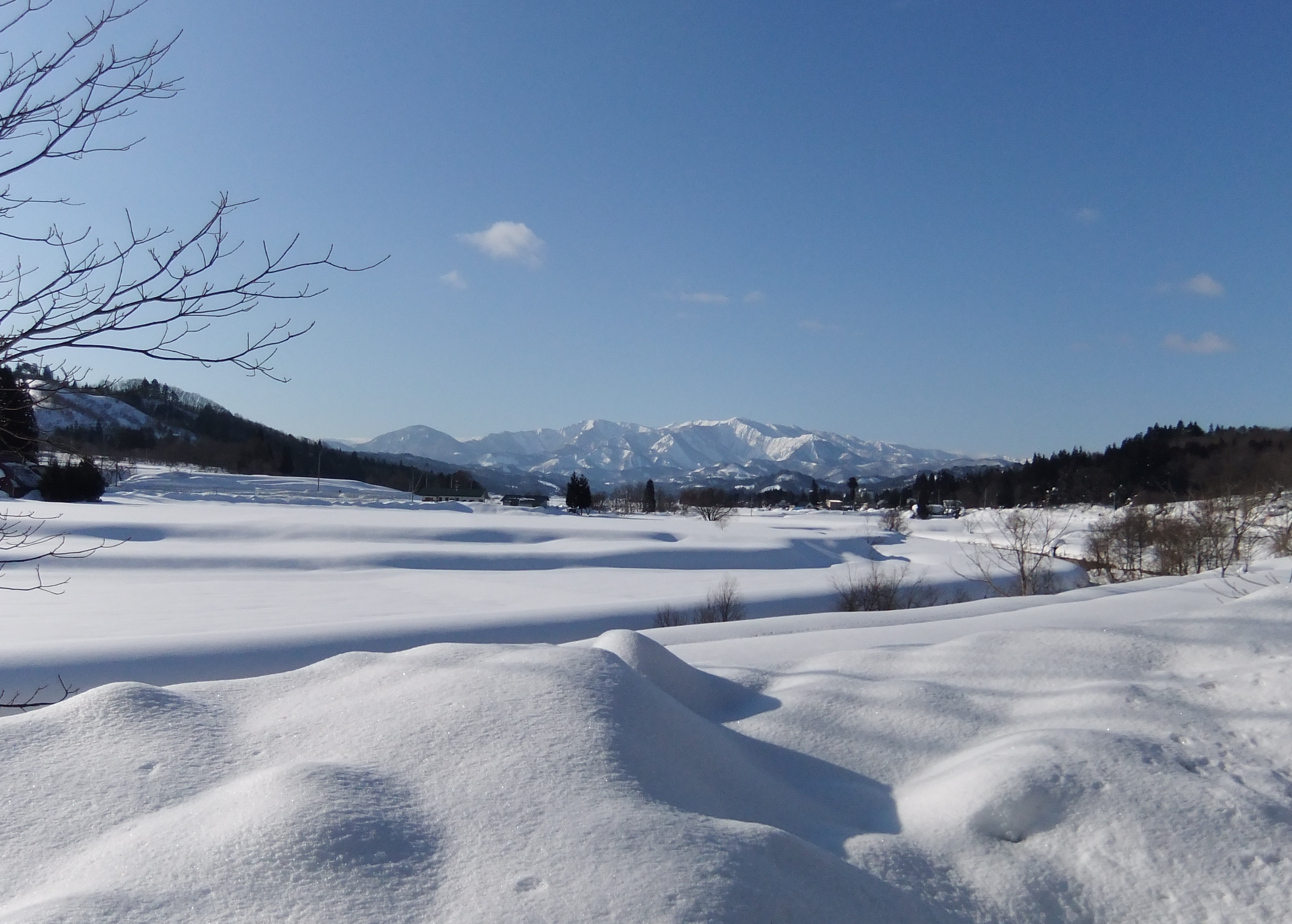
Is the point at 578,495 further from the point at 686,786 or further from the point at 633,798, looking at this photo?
the point at 633,798

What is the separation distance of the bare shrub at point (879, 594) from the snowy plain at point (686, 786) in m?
17.6

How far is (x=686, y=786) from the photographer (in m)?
2.94

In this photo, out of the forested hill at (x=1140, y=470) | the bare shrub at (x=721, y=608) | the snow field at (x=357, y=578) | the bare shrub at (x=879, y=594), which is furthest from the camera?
the forested hill at (x=1140, y=470)

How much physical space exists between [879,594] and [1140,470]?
70.7m

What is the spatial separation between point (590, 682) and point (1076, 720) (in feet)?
8.03

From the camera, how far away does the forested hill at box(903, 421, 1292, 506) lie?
4425 centimetres

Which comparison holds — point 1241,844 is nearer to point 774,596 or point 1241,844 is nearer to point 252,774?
point 252,774

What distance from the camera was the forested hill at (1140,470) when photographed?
1742 inches

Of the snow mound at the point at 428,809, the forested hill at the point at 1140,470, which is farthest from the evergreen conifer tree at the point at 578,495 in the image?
the snow mound at the point at 428,809

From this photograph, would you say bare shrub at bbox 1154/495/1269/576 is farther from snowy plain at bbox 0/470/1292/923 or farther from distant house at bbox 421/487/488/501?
distant house at bbox 421/487/488/501

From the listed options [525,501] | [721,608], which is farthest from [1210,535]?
[525,501]

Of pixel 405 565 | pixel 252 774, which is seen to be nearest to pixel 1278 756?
pixel 252 774

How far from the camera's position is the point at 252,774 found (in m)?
2.74

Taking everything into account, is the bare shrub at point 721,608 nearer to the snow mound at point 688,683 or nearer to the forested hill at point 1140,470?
the snow mound at point 688,683
